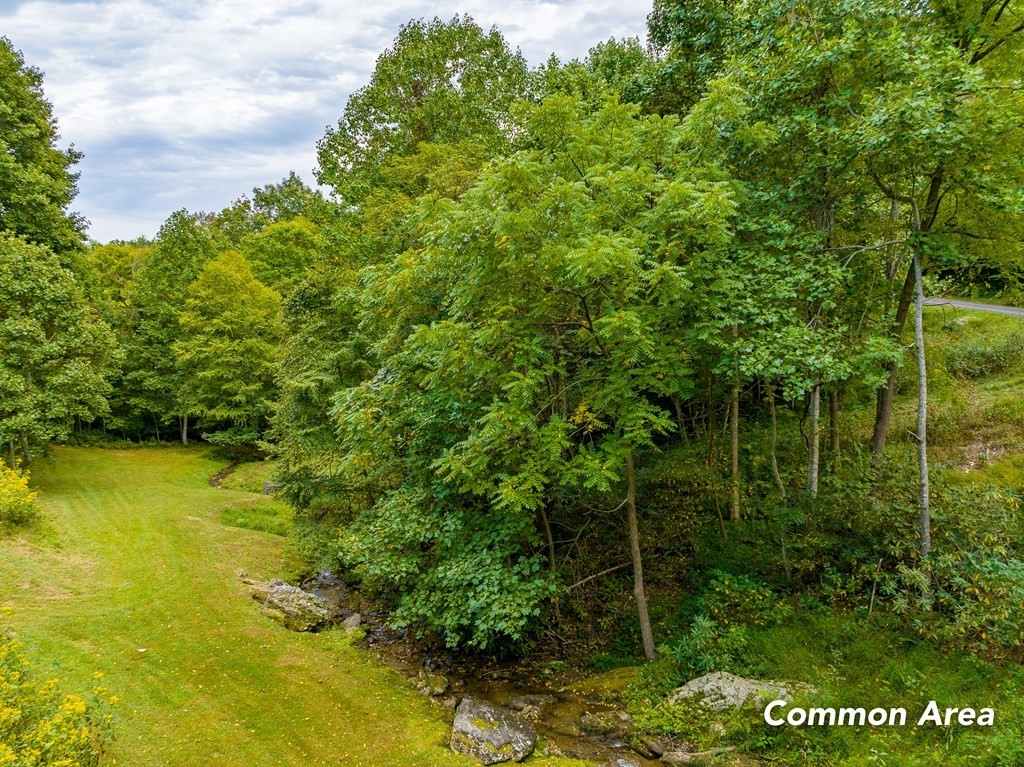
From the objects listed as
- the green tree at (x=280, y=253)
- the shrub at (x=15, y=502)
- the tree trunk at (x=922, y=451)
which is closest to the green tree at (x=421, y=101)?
the shrub at (x=15, y=502)

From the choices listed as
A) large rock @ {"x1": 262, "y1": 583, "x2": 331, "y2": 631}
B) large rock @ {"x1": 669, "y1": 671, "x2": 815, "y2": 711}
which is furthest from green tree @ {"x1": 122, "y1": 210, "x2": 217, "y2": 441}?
large rock @ {"x1": 669, "y1": 671, "x2": 815, "y2": 711}

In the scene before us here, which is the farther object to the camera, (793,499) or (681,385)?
(793,499)

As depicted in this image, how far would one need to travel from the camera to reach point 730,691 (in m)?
6.37

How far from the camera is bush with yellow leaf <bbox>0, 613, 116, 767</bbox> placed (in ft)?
15.0

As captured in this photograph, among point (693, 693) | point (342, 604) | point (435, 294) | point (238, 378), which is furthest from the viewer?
point (238, 378)

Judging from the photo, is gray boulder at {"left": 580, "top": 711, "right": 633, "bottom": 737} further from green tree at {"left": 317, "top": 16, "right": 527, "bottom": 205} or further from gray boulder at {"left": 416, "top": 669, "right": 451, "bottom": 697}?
green tree at {"left": 317, "top": 16, "right": 527, "bottom": 205}

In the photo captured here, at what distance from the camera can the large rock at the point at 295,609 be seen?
9.98 metres

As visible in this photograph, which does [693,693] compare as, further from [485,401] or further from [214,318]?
[214,318]

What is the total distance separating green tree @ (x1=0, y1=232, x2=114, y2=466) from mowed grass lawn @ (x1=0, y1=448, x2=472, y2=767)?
137 inches

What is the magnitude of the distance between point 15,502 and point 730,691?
51.8ft

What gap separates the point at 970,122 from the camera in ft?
19.2

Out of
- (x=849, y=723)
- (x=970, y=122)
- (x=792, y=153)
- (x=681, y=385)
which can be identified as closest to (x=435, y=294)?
(x=681, y=385)

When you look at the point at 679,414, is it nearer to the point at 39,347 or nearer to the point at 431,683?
the point at 431,683

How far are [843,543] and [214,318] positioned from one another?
27.8 meters
